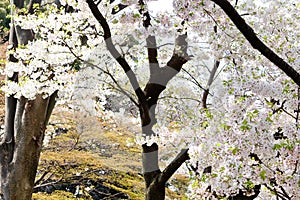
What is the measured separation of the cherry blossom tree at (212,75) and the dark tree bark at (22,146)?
105mm

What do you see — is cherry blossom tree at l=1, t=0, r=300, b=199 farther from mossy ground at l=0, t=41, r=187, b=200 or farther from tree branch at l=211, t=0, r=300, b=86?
mossy ground at l=0, t=41, r=187, b=200

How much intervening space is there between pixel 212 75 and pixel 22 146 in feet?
9.65

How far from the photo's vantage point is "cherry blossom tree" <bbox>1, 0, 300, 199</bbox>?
7.89 feet

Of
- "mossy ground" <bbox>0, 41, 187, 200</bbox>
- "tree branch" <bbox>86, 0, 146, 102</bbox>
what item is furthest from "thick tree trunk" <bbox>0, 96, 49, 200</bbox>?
"mossy ground" <bbox>0, 41, 187, 200</bbox>

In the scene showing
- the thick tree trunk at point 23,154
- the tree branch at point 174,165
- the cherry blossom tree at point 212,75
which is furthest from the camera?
the thick tree trunk at point 23,154

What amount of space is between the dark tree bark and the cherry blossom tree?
0.34 feet

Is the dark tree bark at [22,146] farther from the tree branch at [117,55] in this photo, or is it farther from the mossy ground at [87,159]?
the mossy ground at [87,159]

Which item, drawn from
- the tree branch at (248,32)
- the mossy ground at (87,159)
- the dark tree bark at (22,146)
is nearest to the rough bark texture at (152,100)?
the dark tree bark at (22,146)

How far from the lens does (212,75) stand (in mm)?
5762

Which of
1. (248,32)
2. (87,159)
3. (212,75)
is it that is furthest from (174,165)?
(87,159)

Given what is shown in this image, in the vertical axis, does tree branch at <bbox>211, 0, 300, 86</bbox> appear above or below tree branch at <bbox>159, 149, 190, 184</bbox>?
above

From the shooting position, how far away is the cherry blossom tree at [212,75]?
2.40 metres

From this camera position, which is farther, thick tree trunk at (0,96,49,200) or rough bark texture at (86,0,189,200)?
thick tree trunk at (0,96,49,200)

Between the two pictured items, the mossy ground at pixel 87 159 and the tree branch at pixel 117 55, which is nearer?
the tree branch at pixel 117 55
